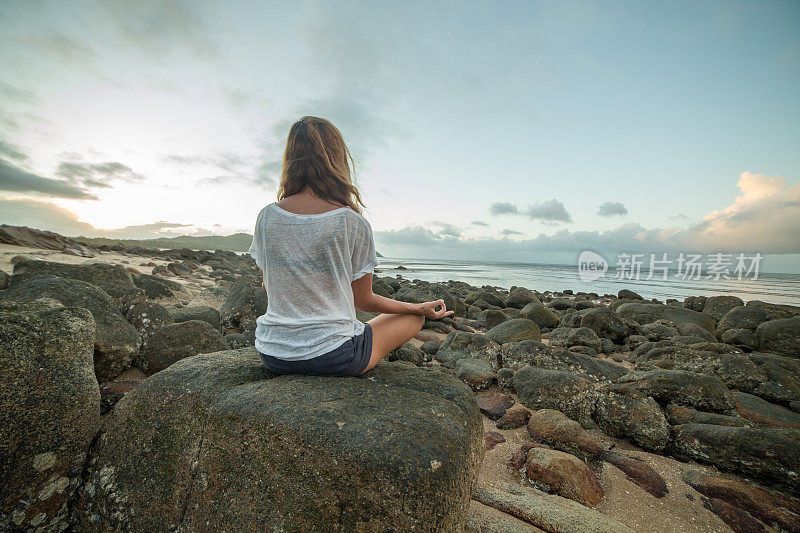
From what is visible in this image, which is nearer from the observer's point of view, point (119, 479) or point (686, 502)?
point (119, 479)

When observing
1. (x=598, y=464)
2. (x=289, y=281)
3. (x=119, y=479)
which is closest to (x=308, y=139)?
(x=289, y=281)

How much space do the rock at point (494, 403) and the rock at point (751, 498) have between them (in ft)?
5.14

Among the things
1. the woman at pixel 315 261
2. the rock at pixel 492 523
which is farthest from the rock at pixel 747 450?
the woman at pixel 315 261

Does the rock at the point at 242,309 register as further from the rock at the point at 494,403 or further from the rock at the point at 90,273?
the rock at the point at 494,403

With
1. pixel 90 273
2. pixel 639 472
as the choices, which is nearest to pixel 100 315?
pixel 90 273

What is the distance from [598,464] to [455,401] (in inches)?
76.5

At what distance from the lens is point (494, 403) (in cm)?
393

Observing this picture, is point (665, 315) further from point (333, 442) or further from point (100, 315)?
point (100, 315)

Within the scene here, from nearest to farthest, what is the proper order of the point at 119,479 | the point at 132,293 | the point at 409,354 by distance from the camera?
1. the point at 119,479
2. the point at 132,293
3. the point at 409,354

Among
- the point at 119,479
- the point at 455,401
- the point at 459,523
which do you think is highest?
the point at 455,401

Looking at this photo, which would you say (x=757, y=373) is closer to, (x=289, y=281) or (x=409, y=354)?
(x=409, y=354)

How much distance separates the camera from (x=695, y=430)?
10.2 ft

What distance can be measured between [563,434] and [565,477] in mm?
638

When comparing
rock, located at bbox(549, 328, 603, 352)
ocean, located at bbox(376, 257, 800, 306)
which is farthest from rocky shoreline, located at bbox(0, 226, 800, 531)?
ocean, located at bbox(376, 257, 800, 306)
